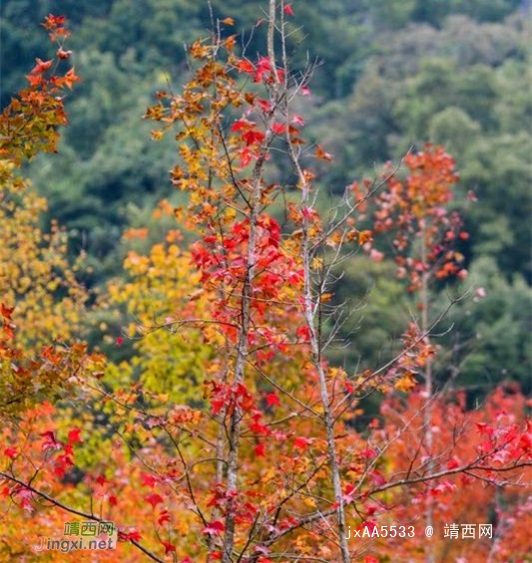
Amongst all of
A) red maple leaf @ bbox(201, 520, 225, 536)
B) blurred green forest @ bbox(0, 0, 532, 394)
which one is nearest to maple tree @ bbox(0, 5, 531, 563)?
red maple leaf @ bbox(201, 520, 225, 536)

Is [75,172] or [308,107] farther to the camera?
[308,107]

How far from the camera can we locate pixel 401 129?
44031mm

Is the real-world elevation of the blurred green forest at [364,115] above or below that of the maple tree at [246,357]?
above

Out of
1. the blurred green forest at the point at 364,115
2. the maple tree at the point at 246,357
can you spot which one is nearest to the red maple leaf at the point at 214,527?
the maple tree at the point at 246,357

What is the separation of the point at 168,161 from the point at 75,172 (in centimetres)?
334

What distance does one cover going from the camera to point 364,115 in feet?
147

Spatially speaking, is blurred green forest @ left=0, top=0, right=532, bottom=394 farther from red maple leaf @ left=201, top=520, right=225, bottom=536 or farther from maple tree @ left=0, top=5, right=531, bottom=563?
red maple leaf @ left=201, top=520, right=225, bottom=536

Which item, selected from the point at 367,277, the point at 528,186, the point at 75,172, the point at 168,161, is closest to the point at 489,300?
the point at 367,277

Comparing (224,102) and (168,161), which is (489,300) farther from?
(224,102)

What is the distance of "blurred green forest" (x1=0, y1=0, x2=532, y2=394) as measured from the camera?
31.1 m

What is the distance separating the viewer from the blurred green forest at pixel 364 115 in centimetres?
3109

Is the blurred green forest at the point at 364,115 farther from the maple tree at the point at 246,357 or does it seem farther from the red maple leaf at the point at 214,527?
the red maple leaf at the point at 214,527

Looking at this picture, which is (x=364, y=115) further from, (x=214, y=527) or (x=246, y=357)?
(x=214, y=527)

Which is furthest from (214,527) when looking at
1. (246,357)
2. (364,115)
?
(364,115)
